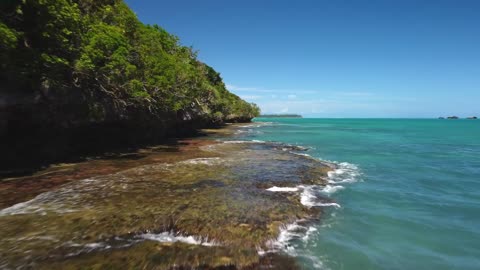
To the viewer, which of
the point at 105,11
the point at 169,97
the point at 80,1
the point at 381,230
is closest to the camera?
the point at 381,230

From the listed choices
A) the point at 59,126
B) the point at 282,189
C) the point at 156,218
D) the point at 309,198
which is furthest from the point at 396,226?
the point at 59,126

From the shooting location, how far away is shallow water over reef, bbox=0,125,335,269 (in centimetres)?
636

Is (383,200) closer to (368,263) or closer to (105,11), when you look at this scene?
(368,263)

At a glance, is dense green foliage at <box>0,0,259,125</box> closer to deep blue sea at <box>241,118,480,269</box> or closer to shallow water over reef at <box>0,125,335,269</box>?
shallow water over reef at <box>0,125,335,269</box>

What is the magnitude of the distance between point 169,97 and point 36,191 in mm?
16670

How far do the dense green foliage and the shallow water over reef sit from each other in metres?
4.98

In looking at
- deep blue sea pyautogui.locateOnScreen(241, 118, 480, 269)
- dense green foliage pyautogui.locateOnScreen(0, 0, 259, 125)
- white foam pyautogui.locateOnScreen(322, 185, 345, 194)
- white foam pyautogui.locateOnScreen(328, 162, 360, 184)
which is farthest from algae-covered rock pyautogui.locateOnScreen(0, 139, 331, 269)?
dense green foliage pyautogui.locateOnScreen(0, 0, 259, 125)

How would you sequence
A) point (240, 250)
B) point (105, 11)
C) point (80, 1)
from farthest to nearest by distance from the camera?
point (105, 11) < point (80, 1) < point (240, 250)

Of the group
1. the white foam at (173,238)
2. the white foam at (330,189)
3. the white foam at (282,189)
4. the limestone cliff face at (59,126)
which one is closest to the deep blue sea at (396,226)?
the white foam at (330,189)

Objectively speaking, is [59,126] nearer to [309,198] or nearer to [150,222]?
[150,222]

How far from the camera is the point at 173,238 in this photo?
288 inches

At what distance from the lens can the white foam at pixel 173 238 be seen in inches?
281

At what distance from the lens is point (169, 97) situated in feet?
87.2

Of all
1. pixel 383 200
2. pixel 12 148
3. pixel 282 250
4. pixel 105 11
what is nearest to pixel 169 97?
pixel 105 11
